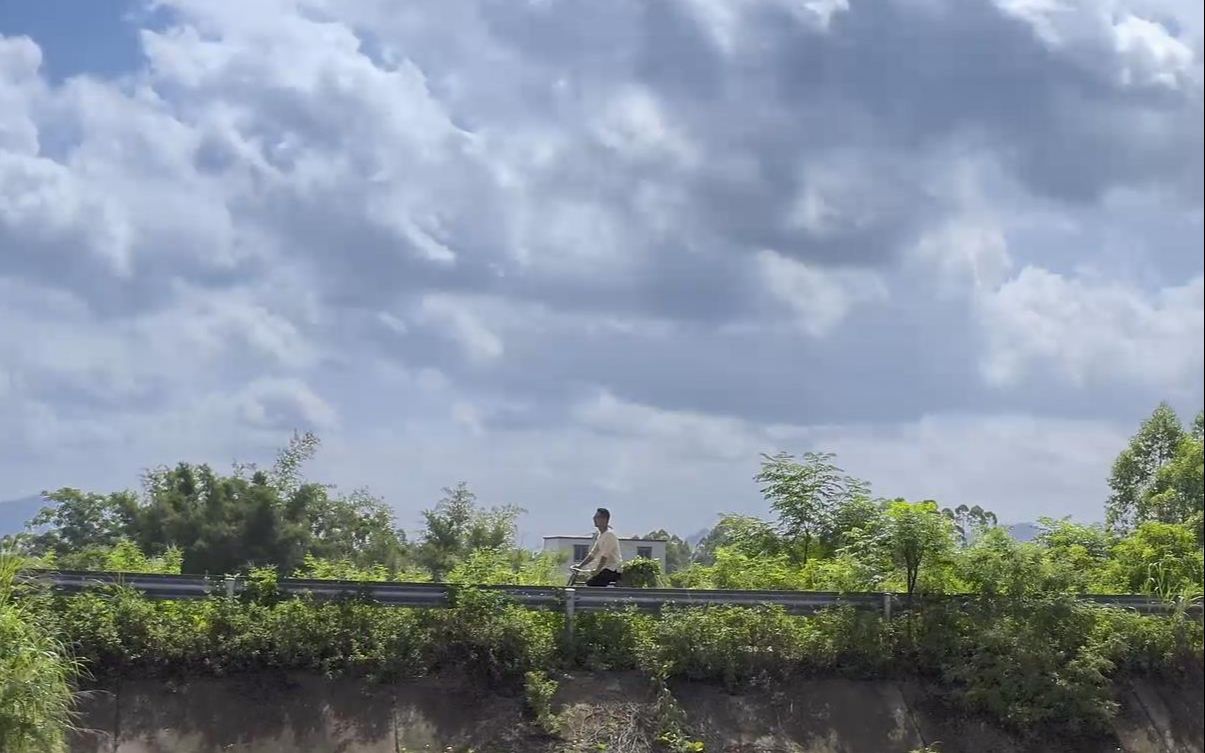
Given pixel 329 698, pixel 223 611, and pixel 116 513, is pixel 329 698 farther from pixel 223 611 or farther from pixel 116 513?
pixel 116 513

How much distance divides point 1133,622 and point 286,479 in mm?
25773

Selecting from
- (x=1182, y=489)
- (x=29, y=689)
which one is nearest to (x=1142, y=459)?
(x=1182, y=489)

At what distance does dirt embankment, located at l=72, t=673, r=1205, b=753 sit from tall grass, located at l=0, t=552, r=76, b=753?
105 cm

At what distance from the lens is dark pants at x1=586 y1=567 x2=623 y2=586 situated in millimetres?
14188

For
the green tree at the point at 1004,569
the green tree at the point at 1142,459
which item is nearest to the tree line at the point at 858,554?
the green tree at the point at 1004,569

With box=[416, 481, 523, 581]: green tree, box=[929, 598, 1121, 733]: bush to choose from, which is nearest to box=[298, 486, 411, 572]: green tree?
box=[416, 481, 523, 581]: green tree

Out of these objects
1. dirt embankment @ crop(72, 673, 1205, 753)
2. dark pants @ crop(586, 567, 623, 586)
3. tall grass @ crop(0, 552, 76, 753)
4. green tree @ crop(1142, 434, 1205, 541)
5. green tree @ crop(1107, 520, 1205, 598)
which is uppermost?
green tree @ crop(1142, 434, 1205, 541)

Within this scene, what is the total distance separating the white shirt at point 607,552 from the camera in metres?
14.2

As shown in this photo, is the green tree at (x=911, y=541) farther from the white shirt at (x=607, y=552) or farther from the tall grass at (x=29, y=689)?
the tall grass at (x=29, y=689)

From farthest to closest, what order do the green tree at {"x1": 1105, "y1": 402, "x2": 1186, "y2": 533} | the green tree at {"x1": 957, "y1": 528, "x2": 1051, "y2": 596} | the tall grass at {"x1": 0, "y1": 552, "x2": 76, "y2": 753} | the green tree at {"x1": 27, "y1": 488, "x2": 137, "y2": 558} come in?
1. the green tree at {"x1": 1105, "y1": 402, "x2": 1186, "y2": 533}
2. the green tree at {"x1": 27, "y1": 488, "x2": 137, "y2": 558}
3. the green tree at {"x1": 957, "y1": 528, "x2": 1051, "y2": 596}
4. the tall grass at {"x1": 0, "y1": 552, "x2": 76, "y2": 753}

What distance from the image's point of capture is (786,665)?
1297cm

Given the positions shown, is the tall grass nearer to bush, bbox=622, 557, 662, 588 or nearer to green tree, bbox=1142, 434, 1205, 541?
bush, bbox=622, 557, 662, 588

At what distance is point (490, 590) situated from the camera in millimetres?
12453

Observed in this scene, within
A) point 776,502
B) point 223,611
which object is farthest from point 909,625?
point 223,611
